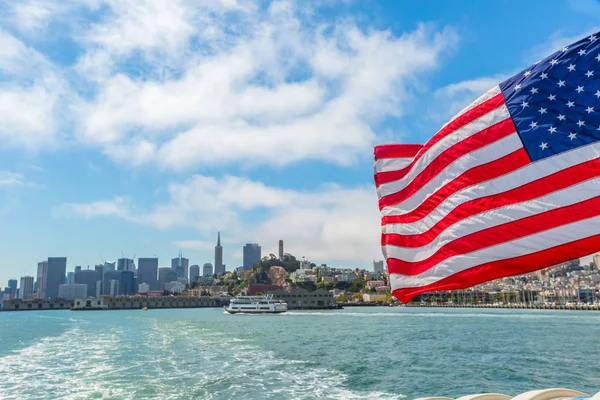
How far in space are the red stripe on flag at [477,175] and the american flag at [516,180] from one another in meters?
0.01

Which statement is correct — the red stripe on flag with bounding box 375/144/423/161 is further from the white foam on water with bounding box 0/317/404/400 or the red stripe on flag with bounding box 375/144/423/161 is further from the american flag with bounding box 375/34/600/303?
the white foam on water with bounding box 0/317/404/400

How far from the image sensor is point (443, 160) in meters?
6.96

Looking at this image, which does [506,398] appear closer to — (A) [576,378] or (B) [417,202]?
(B) [417,202]

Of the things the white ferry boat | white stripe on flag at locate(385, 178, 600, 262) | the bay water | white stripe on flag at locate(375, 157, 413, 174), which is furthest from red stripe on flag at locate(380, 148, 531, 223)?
the white ferry boat

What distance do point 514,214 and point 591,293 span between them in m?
197

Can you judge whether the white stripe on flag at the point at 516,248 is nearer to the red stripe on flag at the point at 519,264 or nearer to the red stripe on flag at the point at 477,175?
the red stripe on flag at the point at 519,264

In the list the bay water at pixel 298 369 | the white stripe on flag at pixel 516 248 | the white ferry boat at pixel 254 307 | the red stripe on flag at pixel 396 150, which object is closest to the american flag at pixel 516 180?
the white stripe on flag at pixel 516 248

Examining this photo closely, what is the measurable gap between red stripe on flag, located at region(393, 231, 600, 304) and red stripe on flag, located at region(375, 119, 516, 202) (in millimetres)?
1510

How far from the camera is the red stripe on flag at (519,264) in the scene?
18.4 feet

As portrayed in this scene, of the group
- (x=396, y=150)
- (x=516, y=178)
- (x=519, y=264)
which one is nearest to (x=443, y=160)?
(x=516, y=178)

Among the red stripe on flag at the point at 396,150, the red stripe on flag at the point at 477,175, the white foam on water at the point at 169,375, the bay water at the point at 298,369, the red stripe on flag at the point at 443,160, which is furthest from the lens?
the bay water at the point at 298,369

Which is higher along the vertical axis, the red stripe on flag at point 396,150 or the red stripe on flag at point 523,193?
the red stripe on flag at point 396,150

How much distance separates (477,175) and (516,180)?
0.50 meters

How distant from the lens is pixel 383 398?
20.7 metres
